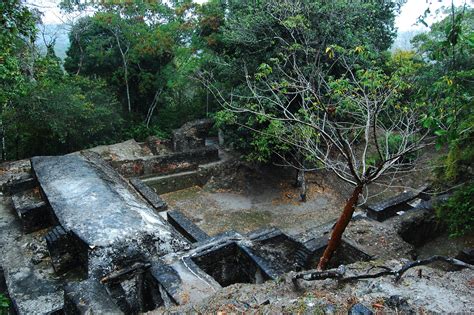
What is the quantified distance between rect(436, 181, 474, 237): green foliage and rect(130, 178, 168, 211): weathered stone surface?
625 cm

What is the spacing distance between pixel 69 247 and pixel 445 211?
6876 millimetres

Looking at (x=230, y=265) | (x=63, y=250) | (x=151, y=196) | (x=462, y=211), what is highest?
(x=462, y=211)

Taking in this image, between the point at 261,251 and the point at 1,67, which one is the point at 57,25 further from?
the point at 261,251

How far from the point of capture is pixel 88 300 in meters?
4.51

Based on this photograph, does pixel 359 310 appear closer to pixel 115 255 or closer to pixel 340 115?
pixel 115 255

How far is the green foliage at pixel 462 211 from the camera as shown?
6.27 meters

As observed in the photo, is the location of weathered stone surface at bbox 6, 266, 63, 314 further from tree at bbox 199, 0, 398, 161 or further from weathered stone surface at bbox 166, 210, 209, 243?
tree at bbox 199, 0, 398, 161

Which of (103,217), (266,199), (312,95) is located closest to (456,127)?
(312,95)

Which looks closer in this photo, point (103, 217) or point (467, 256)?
point (467, 256)

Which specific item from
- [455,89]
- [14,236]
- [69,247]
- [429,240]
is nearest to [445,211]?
[429,240]

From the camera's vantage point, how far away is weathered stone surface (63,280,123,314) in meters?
4.36

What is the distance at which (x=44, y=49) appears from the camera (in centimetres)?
1505

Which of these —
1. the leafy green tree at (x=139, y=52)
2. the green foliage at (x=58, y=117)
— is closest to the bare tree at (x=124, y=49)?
the leafy green tree at (x=139, y=52)

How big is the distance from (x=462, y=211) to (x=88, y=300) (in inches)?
245
